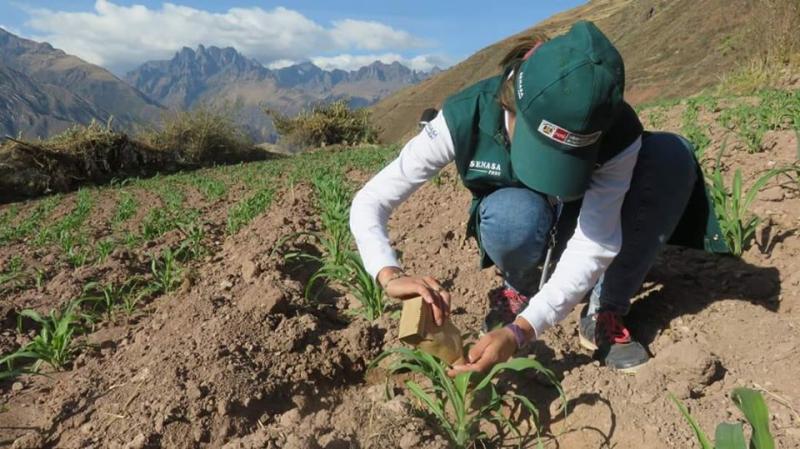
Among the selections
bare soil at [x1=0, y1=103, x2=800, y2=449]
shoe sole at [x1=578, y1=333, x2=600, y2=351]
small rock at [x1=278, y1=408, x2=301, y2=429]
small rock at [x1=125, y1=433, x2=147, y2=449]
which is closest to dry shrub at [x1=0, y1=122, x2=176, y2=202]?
bare soil at [x1=0, y1=103, x2=800, y2=449]

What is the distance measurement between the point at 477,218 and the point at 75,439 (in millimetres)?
1502

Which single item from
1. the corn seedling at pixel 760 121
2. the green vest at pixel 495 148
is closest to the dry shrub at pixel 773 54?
the corn seedling at pixel 760 121

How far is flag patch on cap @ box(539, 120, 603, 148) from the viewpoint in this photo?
133 centimetres

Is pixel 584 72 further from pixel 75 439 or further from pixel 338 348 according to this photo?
pixel 75 439

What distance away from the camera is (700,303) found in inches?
83.2

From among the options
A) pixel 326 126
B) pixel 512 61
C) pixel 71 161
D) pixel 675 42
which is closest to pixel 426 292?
pixel 512 61

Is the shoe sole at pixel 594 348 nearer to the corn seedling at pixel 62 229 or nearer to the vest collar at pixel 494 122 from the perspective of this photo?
the vest collar at pixel 494 122

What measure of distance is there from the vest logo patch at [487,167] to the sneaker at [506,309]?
1.83 ft

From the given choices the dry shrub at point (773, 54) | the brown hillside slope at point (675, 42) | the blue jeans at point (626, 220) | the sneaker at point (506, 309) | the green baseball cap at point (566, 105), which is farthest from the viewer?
the brown hillside slope at point (675, 42)

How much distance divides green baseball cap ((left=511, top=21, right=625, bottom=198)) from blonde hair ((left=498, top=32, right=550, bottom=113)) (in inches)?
5.5

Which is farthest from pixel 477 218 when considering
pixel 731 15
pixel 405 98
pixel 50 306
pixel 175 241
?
pixel 405 98

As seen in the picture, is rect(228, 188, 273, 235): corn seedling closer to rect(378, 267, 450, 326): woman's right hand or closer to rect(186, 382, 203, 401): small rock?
rect(186, 382, 203, 401): small rock

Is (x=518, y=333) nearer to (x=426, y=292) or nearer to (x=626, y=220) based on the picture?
(x=426, y=292)

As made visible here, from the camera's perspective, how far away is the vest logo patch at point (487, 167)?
6.21 feet
